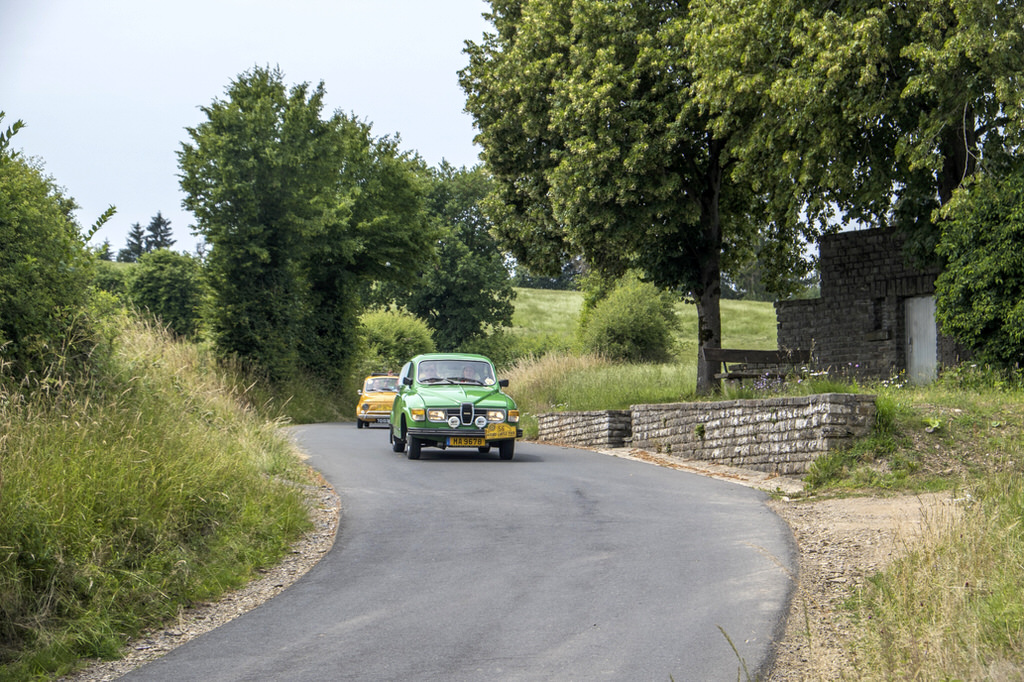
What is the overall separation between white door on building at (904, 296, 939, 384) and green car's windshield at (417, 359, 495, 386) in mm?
11462

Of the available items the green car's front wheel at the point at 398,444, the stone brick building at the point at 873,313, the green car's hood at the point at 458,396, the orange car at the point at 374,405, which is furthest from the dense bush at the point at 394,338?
the green car's hood at the point at 458,396

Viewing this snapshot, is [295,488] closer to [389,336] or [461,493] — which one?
[461,493]

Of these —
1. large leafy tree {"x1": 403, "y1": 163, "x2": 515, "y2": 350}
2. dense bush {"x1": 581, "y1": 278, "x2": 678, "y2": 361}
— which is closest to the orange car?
dense bush {"x1": 581, "y1": 278, "x2": 678, "y2": 361}

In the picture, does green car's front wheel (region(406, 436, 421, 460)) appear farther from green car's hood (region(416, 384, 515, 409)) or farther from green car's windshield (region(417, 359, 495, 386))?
green car's windshield (region(417, 359, 495, 386))

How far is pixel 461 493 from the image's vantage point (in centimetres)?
1300

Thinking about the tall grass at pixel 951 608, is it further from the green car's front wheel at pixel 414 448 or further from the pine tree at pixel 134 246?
the pine tree at pixel 134 246

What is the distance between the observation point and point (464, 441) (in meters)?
17.2

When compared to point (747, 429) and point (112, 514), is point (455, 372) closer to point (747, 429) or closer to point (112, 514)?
point (747, 429)

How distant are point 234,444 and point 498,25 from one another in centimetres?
1779

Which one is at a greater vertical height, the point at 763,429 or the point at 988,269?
the point at 988,269

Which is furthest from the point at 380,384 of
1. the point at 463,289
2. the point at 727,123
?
the point at 463,289

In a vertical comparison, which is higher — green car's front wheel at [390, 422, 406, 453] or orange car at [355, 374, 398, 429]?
orange car at [355, 374, 398, 429]

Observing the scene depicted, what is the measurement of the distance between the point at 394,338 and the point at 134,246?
86435mm

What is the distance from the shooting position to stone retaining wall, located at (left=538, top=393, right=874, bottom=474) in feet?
44.4
